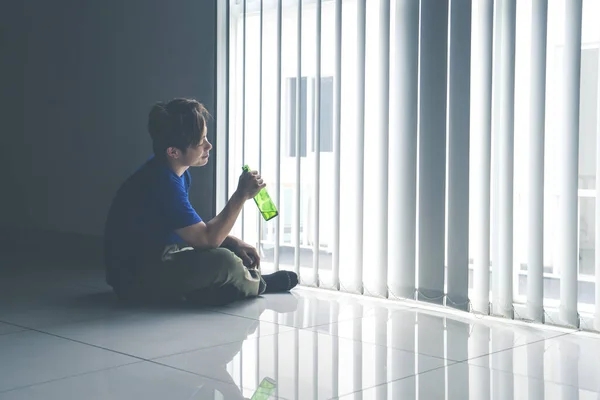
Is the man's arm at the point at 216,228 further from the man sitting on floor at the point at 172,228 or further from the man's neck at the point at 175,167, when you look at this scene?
the man's neck at the point at 175,167

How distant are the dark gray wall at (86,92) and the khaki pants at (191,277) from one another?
87 centimetres

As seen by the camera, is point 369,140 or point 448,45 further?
point 369,140

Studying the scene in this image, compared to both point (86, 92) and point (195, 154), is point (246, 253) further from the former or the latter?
point (86, 92)

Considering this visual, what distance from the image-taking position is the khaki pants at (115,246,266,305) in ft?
7.33

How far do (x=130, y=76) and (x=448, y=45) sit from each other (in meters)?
1.82

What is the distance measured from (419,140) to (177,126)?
2.51 ft

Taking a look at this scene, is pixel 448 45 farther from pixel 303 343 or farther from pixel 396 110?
pixel 303 343

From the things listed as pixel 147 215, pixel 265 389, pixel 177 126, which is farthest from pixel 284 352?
pixel 177 126

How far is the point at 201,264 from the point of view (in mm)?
2230

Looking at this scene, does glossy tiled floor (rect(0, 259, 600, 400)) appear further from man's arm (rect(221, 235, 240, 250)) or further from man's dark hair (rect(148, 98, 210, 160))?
man's dark hair (rect(148, 98, 210, 160))

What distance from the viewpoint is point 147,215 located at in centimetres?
224

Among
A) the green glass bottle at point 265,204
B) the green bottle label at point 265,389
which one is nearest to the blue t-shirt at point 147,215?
the green glass bottle at point 265,204

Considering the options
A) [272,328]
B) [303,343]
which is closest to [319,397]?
[303,343]

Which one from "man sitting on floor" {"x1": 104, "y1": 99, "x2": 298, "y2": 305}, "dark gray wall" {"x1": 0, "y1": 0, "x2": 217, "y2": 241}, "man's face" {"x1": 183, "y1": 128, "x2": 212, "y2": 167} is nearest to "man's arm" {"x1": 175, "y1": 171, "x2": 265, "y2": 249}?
"man sitting on floor" {"x1": 104, "y1": 99, "x2": 298, "y2": 305}
